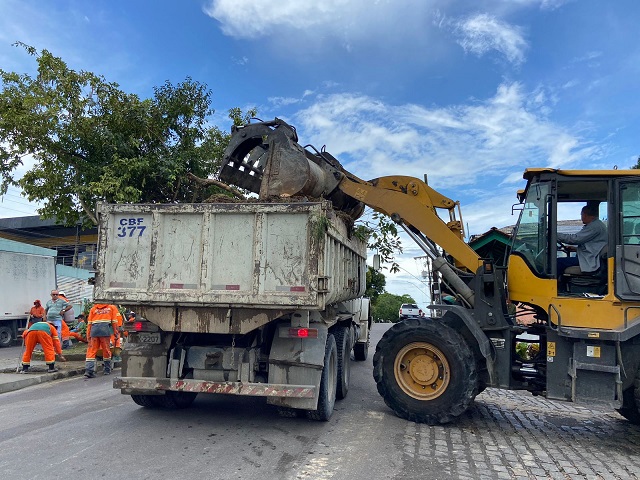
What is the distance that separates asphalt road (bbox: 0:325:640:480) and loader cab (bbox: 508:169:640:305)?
175 centimetres

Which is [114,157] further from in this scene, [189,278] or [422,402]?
[422,402]

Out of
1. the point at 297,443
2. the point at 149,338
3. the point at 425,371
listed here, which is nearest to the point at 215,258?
the point at 149,338

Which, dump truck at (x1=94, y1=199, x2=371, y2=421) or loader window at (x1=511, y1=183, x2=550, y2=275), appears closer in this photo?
dump truck at (x1=94, y1=199, x2=371, y2=421)

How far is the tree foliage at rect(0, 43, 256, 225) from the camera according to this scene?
11.2m

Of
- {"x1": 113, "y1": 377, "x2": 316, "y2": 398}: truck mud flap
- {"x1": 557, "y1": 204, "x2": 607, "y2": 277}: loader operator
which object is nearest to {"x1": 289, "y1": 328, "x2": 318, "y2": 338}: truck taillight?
{"x1": 113, "y1": 377, "x2": 316, "y2": 398}: truck mud flap

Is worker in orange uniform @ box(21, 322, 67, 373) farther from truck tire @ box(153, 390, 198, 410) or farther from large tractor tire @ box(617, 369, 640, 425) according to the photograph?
large tractor tire @ box(617, 369, 640, 425)

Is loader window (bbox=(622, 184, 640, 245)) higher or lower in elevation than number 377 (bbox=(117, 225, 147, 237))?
higher

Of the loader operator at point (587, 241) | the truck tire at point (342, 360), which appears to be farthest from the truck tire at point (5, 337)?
the loader operator at point (587, 241)

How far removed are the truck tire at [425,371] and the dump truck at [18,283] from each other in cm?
1399

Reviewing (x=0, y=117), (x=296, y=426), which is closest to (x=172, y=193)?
(x=0, y=117)

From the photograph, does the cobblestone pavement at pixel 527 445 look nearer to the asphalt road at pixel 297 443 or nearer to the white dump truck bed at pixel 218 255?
the asphalt road at pixel 297 443

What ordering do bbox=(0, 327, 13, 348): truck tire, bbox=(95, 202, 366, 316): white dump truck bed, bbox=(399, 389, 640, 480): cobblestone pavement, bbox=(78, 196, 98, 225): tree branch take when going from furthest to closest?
bbox=(0, 327, 13, 348): truck tire → bbox=(78, 196, 98, 225): tree branch → bbox=(95, 202, 366, 316): white dump truck bed → bbox=(399, 389, 640, 480): cobblestone pavement

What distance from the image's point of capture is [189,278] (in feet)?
18.2

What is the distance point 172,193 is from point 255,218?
25.7ft
